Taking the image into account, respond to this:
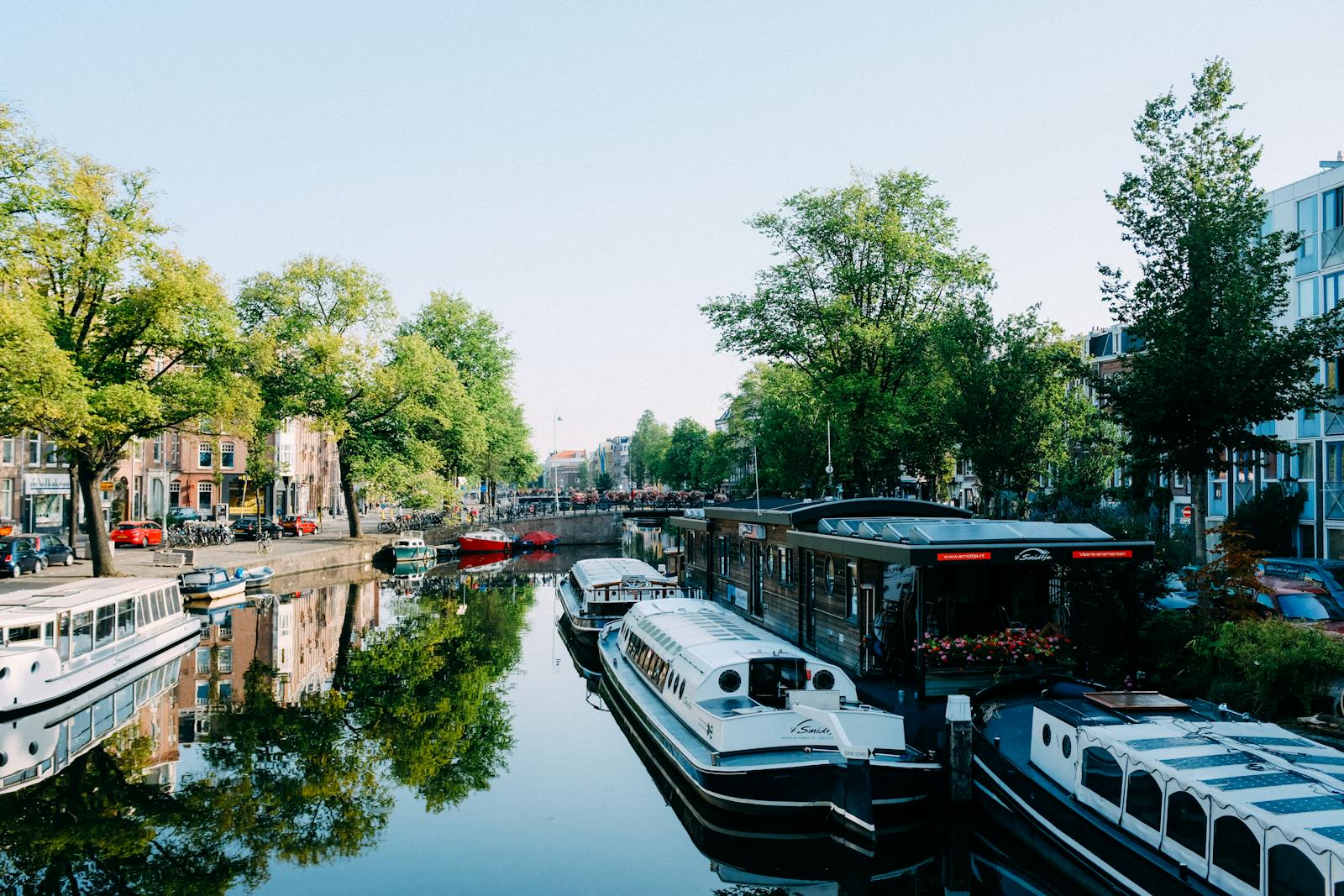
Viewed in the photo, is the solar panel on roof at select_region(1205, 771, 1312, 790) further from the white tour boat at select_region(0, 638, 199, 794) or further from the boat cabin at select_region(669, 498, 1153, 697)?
the white tour boat at select_region(0, 638, 199, 794)

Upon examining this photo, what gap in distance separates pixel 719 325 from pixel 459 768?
28.4 metres

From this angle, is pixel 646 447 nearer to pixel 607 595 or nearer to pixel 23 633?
pixel 607 595

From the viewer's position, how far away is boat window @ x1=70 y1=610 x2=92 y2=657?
23.1 metres

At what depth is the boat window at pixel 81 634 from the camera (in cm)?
2314

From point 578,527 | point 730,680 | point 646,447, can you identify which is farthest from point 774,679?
point 646,447

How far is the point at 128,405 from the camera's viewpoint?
32.5m

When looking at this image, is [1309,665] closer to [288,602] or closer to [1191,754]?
[1191,754]

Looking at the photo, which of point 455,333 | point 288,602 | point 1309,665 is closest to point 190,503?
point 455,333

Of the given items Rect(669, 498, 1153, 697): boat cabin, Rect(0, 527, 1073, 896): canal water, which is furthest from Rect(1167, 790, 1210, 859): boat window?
Rect(669, 498, 1153, 697): boat cabin

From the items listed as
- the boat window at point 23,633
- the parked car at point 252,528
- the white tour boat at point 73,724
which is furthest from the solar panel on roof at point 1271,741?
the parked car at point 252,528

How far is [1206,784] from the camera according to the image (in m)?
11.2

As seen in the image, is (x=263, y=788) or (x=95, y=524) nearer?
(x=263, y=788)

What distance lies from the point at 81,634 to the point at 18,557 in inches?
671

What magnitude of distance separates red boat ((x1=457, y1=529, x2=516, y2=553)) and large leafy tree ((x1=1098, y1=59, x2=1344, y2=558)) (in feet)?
165
